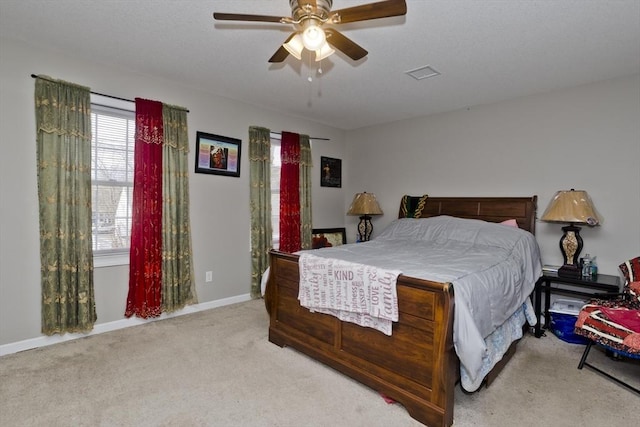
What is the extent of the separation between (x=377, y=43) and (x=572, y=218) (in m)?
2.34

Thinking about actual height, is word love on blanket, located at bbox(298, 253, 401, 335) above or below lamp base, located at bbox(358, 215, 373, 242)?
below

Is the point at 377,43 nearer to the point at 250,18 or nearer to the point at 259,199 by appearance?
the point at 250,18

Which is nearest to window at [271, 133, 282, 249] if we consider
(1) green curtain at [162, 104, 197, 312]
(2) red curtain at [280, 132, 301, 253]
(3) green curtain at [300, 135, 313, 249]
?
(2) red curtain at [280, 132, 301, 253]

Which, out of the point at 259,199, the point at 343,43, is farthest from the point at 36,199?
the point at 343,43

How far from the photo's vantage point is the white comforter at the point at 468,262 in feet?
5.82

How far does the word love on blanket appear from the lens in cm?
199

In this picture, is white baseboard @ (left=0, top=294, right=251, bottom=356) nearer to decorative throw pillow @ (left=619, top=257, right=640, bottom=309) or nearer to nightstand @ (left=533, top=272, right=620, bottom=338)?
nightstand @ (left=533, top=272, right=620, bottom=338)

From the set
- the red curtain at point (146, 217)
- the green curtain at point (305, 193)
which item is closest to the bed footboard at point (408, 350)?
the red curtain at point (146, 217)

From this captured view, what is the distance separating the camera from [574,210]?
9.81 feet

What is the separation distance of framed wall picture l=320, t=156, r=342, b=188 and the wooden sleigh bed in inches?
98.0

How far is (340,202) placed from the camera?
5418 millimetres

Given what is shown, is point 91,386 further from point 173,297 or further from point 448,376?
point 448,376

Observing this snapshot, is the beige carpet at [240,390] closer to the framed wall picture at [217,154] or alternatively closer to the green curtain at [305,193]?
the framed wall picture at [217,154]

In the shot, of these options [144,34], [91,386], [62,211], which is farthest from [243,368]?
[144,34]
